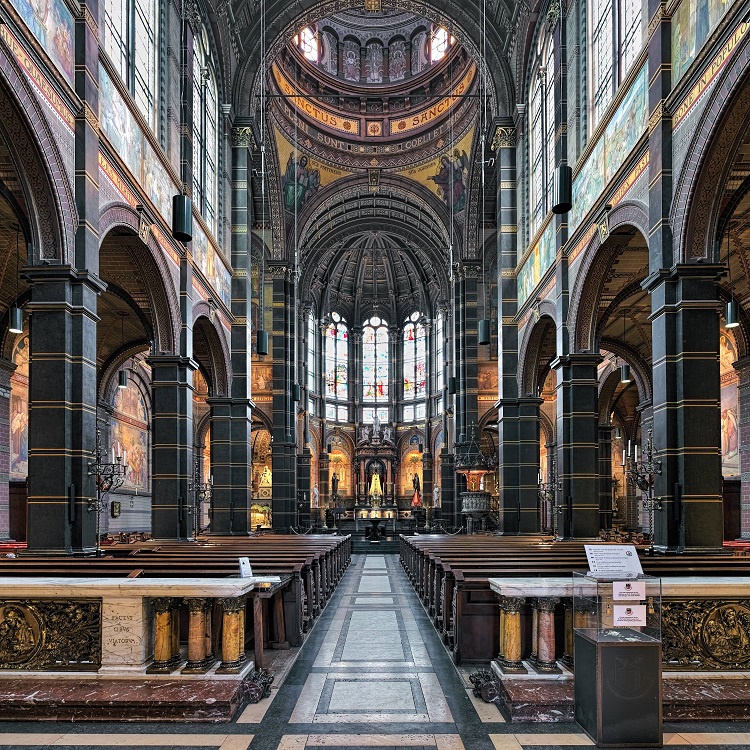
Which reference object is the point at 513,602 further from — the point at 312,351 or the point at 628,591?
the point at 312,351

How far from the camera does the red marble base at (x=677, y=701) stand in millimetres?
6113

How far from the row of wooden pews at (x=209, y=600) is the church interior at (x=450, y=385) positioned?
0.05 m

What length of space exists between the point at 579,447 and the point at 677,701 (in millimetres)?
10455

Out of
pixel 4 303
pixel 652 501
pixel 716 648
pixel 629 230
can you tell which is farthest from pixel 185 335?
pixel 716 648

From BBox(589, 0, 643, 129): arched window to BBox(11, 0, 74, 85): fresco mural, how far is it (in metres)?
9.02

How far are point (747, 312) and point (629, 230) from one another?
678 centimetres

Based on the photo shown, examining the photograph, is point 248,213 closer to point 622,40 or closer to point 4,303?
point 4,303

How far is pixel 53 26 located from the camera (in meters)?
10.7

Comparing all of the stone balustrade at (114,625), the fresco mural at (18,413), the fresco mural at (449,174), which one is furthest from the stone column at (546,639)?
the fresco mural at (449,174)

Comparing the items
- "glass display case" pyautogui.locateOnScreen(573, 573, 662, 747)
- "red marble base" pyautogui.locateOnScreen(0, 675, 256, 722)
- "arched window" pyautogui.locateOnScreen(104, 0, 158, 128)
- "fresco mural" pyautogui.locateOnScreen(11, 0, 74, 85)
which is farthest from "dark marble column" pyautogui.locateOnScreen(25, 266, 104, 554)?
"glass display case" pyautogui.locateOnScreen(573, 573, 662, 747)

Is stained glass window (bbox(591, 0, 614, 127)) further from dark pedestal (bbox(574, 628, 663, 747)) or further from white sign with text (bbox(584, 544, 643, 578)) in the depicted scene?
dark pedestal (bbox(574, 628, 663, 747))

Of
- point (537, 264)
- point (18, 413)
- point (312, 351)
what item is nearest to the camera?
point (18, 413)

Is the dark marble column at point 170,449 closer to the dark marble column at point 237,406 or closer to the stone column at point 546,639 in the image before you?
the dark marble column at point 237,406

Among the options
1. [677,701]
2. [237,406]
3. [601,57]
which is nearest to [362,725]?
[677,701]
